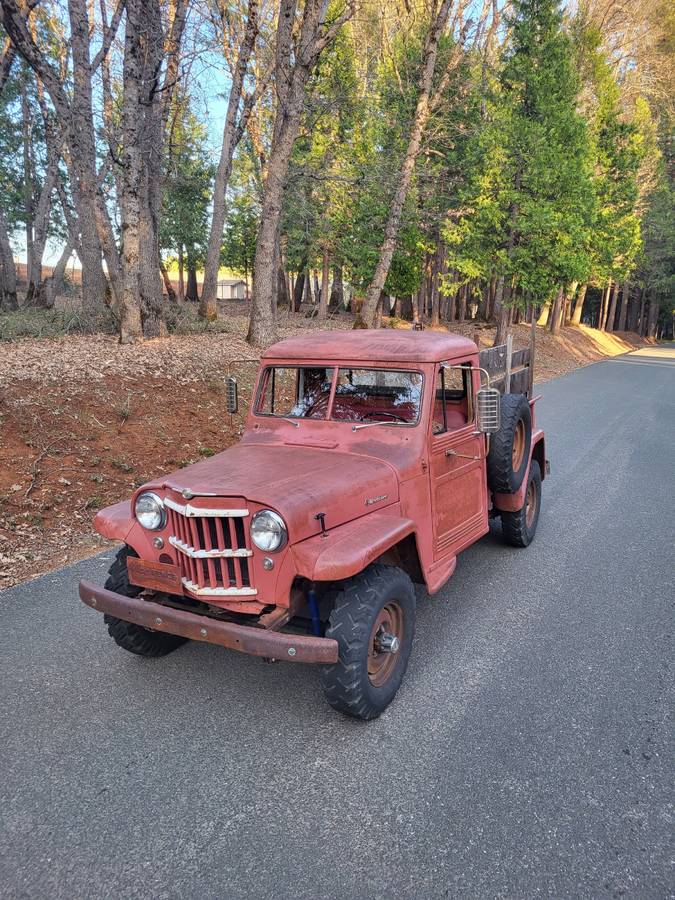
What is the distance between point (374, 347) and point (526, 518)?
267cm

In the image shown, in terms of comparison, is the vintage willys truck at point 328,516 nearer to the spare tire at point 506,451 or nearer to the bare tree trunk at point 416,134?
the spare tire at point 506,451

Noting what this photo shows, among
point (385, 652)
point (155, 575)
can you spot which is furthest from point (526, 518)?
point (155, 575)

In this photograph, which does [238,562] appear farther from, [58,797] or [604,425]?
[604,425]

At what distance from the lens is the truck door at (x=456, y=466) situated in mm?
4250

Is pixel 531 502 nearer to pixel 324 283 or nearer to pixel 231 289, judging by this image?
pixel 324 283

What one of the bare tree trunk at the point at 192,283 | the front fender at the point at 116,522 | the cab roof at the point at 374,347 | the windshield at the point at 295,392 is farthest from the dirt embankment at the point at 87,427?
the bare tree trunk at the point at 192,283

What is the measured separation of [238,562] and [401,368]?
6.19 ft

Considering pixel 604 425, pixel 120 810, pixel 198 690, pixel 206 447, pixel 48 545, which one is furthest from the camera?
pixel 604 425

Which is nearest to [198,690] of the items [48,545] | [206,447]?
[48,545]

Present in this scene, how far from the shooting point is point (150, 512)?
3.46 metres

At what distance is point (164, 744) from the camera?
124 inches

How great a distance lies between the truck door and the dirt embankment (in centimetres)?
162

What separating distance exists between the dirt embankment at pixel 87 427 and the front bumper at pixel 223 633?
1762mm

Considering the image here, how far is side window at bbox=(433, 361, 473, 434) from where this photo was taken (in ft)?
14.3
